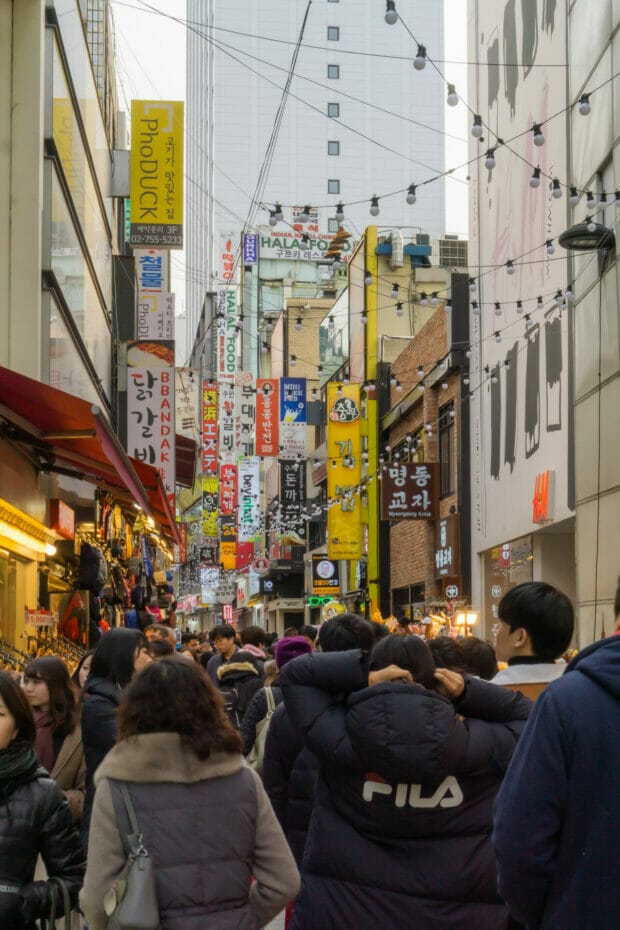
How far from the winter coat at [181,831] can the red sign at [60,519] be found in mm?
11772

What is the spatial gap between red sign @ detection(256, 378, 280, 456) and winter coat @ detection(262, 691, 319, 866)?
1635 inches

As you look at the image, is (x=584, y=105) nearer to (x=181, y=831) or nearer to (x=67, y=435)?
(x=67, y=435)

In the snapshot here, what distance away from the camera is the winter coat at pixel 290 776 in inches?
248

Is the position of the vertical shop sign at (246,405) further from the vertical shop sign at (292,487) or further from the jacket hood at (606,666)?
the jacket hood at (606,666)

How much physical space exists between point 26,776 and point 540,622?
1.91m

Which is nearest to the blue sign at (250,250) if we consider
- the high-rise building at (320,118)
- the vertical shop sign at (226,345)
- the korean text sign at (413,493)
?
the vertical shop sign at (226,345)

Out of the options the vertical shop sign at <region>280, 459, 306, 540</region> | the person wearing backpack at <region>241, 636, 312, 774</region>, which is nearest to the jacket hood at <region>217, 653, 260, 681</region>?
the person wearing backpack at <region>241, 636, 312, 774</region>

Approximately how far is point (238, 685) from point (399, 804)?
622 centimetres

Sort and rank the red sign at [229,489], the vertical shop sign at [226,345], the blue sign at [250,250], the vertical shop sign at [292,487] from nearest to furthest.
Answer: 1. the vertical shop sign at [292,487]
2. the red sign at [229,489]
3. the vertical shop sign at [226,345]
4. the blue sign at [250,250]

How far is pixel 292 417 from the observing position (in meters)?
47.8

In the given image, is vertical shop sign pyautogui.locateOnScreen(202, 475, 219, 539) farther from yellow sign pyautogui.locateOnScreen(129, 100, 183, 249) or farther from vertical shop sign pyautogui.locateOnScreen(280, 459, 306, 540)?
yellow sign pyautogui.locateOnScreen(129, 100, 183, 249)

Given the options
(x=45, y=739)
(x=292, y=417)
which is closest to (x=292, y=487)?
(x=292, y=417)

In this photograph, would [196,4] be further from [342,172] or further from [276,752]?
[276,752]

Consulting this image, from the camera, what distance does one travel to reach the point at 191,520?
8856 cm
